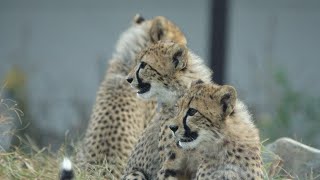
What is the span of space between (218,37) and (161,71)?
13.5 feet

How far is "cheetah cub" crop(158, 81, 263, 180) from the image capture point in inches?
205

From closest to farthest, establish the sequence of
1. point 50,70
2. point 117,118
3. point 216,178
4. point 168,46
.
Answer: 1. point 216,178
2. point 168,46
3. point 117,118
4. point 50,70

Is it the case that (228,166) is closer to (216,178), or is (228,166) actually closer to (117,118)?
(216,178)

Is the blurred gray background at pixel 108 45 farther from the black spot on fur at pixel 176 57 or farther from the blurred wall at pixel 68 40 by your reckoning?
the black spot on fur at pixel 176 57

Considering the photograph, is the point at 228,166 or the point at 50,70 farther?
the point at 50,70

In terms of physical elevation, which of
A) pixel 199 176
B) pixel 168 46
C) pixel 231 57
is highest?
pixel 231 57

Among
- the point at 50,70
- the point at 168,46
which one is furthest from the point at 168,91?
the point at 50,70

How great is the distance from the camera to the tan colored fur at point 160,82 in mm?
5707


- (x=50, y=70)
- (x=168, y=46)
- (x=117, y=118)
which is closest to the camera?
(x=168, y=46)

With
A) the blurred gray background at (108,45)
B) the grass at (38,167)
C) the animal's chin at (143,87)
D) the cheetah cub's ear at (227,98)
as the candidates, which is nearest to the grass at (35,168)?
the grass at (38,167)

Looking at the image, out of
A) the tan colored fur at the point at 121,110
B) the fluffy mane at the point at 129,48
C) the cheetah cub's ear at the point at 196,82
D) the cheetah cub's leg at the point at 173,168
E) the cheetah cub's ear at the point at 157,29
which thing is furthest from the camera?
the fluffy mane at the point at 129,48

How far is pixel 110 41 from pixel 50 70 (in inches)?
20.7

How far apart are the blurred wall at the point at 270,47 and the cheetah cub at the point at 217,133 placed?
4094mm

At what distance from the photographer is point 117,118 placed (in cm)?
652
